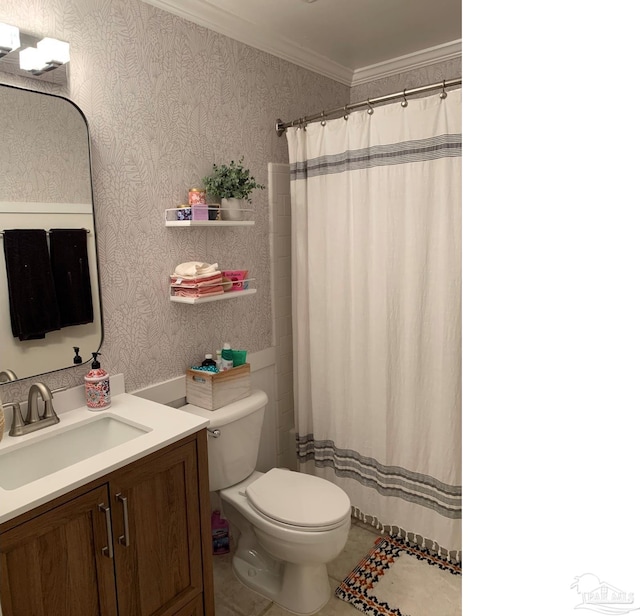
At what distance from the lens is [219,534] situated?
2.29 meters

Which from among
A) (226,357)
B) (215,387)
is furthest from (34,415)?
(226,357)

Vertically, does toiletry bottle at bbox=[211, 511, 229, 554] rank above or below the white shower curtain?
below

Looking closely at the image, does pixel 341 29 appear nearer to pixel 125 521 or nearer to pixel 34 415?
pixel 34 415

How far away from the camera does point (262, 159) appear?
248 cm

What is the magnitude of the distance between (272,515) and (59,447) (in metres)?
0.81

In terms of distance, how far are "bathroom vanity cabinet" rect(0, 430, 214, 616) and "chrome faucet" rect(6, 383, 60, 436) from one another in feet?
1.29

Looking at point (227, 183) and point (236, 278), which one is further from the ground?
point (227, 183)

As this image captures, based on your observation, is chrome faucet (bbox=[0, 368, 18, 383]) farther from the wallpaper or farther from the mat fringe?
the mat fringe

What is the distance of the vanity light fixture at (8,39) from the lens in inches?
58.7

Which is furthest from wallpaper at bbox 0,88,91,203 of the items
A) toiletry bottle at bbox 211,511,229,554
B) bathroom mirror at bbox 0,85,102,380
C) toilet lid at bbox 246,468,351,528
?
toiletry bottle at bbox 211,511,229,554

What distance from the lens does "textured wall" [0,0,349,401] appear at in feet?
5.77
